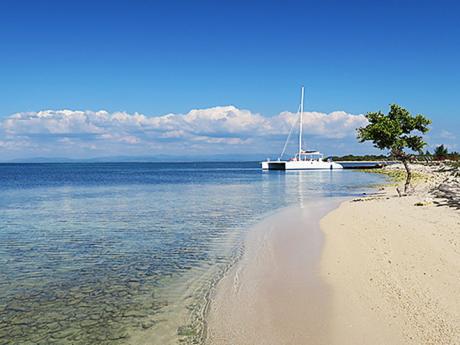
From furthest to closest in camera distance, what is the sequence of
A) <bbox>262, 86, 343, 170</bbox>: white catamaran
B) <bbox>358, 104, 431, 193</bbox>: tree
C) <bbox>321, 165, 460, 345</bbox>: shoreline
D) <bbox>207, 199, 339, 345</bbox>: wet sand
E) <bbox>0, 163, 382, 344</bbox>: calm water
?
1. <bbox>262, 86, 343, 170</bbox>: white catamaran
2. <bbox>358, 104, 431, 193</bbox>: tree
3. <bbox>0, 163, 382, 344</bbox>: calm water
4. <bbox>207, 199, 339, 345</bbox>: wet sand
5. <bbox>321, 165, 460, 345</bbox>: shoreline

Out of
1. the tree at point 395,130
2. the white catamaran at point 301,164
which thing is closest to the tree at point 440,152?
the white catamaran at point 301,164

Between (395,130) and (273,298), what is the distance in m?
24.5

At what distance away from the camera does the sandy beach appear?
7.86 m

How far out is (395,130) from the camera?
101 feet

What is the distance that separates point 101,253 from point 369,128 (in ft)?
76.2

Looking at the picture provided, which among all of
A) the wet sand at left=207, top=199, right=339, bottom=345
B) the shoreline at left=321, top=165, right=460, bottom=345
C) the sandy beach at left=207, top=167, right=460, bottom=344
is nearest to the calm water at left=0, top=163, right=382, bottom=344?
the wet sand at left=207, top=199, right=339, bottom=345

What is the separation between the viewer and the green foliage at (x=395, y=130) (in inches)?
1217

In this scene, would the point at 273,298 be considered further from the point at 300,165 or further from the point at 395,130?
the point at 300,165

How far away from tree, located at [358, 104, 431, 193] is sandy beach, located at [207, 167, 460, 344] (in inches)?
513

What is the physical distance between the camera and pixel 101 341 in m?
8.00

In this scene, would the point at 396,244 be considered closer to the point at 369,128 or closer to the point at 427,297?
the point at 427,297

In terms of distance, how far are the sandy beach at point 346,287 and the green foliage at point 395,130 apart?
13011 mm

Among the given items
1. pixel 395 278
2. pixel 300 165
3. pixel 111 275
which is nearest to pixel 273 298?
pixel 395 278

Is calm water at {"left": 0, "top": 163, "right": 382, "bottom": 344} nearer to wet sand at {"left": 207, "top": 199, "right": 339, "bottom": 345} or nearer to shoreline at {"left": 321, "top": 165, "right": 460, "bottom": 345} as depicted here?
wet sand at {"left": 207, "top": 199, "right": 339, "bottom": 345}
